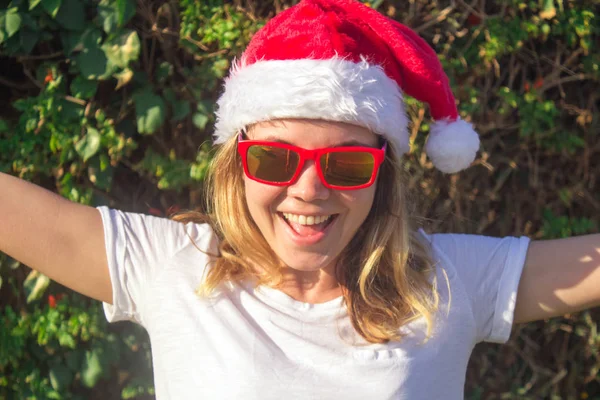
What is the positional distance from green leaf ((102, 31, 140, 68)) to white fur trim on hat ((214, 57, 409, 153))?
731mm

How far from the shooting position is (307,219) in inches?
72.0

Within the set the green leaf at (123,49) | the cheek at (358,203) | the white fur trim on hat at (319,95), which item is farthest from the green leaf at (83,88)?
the cheek at (358,203)

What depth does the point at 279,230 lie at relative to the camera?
6.14ft

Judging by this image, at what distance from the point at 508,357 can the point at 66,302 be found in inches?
76.8

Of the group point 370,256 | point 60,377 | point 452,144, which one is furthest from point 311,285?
point 60,377

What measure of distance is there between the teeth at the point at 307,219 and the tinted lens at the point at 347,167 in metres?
0.12

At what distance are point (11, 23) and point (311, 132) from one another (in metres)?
1.33

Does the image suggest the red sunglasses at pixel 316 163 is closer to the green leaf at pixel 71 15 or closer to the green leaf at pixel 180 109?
the green leaf at pixel 180 109

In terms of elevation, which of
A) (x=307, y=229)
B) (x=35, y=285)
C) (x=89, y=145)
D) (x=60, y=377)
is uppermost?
(x=307, y=229)

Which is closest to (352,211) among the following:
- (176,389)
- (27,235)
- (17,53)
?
(176,389)

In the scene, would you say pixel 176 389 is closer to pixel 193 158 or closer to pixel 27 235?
pixel 27 235

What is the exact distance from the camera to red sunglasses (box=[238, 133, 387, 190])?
68.9 inches

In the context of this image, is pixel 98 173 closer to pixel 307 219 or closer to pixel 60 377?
pixel 60 377

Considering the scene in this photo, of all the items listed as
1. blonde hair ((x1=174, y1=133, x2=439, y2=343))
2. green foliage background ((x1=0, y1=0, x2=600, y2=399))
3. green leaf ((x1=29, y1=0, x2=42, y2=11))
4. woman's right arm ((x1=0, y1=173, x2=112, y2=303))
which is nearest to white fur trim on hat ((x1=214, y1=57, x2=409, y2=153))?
blonde hair ((x1=174, y1=133, x2=439, y2=343))
